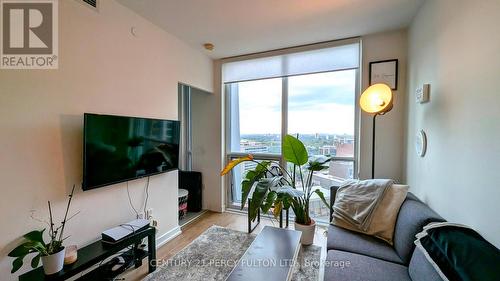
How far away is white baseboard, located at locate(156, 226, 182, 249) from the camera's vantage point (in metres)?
2.46

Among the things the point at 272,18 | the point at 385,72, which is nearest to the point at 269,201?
the point at 272,18

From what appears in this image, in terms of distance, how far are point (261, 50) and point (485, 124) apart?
8.41 ft

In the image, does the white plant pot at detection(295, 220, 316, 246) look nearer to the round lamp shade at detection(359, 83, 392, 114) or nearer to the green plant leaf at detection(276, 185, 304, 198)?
the green plant leaf at detection(276, 185, 304, 198)

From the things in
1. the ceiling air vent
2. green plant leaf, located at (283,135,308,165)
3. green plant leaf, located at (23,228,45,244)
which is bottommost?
green plant leaf, located at (23,228,45,244)

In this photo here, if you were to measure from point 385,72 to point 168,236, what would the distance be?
337cm

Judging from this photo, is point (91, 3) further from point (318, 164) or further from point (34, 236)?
point (318, 164)

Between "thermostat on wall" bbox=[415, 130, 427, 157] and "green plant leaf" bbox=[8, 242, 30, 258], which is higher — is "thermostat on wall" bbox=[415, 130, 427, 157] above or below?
above

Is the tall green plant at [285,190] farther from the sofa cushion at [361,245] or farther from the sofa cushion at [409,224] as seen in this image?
the sofa cushion at [409,224]

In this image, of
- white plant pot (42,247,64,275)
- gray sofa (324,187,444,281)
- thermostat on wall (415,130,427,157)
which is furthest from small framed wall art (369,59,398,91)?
white plant pot (42,247,64,275)

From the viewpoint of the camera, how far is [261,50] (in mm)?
3041

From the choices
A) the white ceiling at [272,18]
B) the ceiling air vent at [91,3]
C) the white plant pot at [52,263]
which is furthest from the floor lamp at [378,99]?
the white plant pot at [52,263]

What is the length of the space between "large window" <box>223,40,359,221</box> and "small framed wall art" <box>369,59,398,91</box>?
22 cm

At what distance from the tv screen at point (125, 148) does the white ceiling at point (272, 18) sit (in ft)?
3.69

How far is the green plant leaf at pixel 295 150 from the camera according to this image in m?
2.19
